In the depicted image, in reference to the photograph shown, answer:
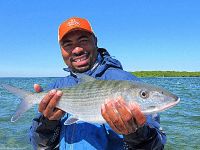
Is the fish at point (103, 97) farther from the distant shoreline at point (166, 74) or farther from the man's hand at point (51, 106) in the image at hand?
the distant shoreline at point (166, 74)

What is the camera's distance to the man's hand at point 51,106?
177 inches

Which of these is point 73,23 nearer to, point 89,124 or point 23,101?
point 23,101

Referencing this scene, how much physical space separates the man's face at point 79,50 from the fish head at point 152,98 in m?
1.31

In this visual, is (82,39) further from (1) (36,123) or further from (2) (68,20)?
(1) (36,123)

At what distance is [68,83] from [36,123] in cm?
64

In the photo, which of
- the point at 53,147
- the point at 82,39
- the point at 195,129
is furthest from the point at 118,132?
the point at 195,129

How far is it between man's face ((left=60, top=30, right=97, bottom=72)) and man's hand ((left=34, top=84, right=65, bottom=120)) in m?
0.71

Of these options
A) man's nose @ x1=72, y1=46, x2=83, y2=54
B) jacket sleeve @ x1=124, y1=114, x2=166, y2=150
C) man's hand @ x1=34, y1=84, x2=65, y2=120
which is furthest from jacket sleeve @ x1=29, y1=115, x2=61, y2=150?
jacket sleeve @ x1=124, y1=114, x2=166, y2=150

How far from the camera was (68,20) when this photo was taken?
5332mm

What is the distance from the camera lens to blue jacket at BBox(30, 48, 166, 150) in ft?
13.7

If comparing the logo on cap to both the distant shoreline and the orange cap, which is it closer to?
the orange cap

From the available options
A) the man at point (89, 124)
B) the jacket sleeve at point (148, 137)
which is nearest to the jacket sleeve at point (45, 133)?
the man at point (89, 124)

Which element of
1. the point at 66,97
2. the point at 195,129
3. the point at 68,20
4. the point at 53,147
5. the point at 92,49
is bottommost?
the point at 195,129

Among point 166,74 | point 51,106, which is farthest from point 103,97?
point 166,74
